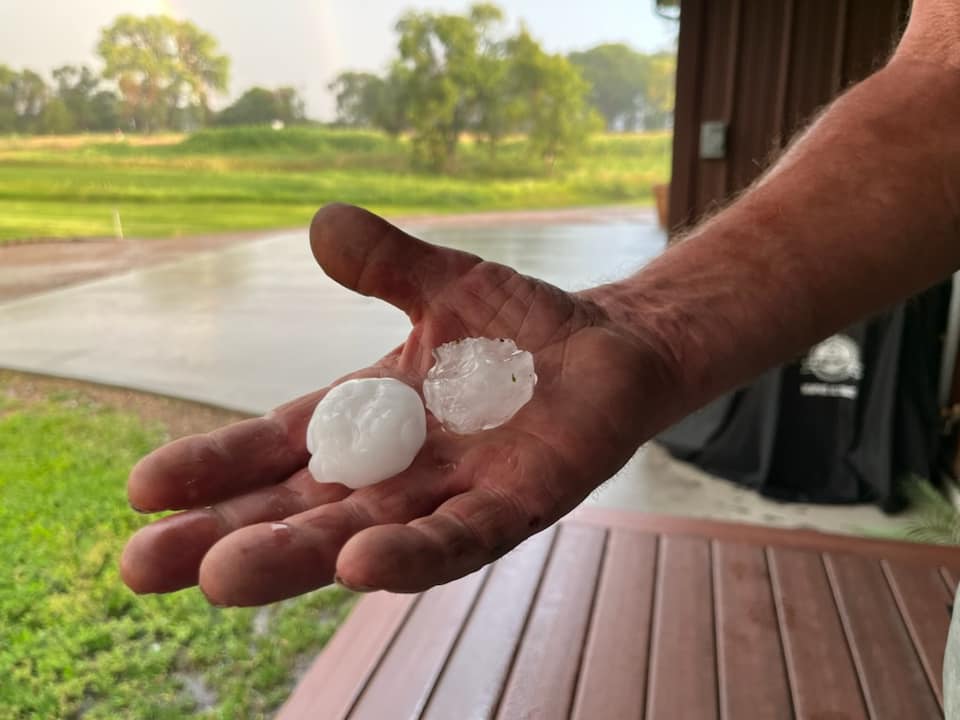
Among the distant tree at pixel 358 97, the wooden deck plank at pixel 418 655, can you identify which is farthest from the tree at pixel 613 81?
the wooden deck plank at pixel 418 655

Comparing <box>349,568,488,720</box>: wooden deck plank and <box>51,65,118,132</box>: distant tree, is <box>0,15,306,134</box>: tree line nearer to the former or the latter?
<box>51,65,118,132</box>: distant tree

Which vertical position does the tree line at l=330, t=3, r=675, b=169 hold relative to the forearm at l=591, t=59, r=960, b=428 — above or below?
above

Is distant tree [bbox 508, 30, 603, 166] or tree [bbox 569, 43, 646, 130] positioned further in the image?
tree [bbox 569, 43, 646, 130]

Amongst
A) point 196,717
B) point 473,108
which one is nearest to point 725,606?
point 196,717

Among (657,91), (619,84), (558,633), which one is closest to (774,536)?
(558,633)

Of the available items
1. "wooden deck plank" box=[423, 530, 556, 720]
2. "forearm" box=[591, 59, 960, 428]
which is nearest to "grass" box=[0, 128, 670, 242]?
"wooden deck plank" box=[423, 530, 556, 720]

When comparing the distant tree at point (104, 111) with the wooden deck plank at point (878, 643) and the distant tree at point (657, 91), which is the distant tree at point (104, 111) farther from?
the wooden deck plank at point (878, 643)
